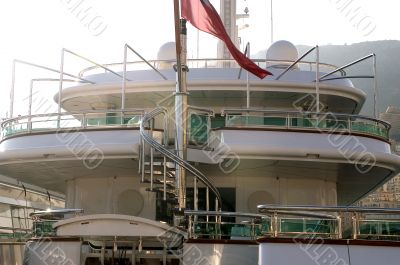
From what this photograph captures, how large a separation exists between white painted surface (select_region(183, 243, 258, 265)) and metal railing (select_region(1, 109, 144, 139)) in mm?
3660

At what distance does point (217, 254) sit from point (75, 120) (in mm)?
5245

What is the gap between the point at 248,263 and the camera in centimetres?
1002

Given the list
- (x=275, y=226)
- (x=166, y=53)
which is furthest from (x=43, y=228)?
(x=166, y=53)

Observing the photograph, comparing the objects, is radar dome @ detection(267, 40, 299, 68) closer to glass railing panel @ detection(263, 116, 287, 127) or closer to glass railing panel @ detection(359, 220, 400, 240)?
glass railing panel @ detection(263, 116, 287, 127)

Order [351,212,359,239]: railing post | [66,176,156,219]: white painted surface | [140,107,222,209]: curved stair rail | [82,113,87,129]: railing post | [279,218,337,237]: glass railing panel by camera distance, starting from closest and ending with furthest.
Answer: [351,212,359,239]: railing post → [279,218,337,237]: glass railing panel → [140,107,222,209]: curved stair rail → [82,113,87,129]: railing post → [66,176,156,219]: white painted surface

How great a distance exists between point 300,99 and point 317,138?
3.18 m

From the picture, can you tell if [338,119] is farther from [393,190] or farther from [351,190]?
[393,190]

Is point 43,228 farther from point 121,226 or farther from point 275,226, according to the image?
point 275,226

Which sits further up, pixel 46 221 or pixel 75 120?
pixel 75 120

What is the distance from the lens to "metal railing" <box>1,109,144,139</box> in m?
12.8

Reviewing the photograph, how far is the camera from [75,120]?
13.2 meters

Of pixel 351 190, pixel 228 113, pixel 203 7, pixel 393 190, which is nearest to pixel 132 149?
pixel 228 113

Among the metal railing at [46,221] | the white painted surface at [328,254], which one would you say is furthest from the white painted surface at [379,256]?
the metal railing at [46,221]

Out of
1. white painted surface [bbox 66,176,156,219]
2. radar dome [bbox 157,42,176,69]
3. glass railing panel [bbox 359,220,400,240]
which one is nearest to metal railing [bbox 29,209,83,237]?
white painted surface [bbox 66,176,156,219]
